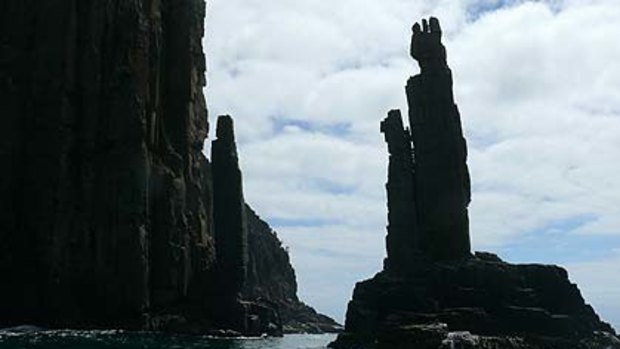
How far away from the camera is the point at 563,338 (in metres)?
97.0

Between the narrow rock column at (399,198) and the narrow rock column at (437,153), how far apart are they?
4.91 feet

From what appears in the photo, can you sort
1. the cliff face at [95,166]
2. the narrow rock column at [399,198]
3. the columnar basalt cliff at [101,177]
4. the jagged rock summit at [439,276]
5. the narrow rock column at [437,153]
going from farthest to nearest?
the cliff face at [95,166], the columnar basalt cliff at [101,177], the narrow rock column at [399,198], the narrow rock column at [437,153], the jagged rock summit at [439,276]

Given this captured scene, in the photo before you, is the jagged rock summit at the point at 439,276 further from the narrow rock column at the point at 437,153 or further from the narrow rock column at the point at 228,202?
the narrow rock column at the point at 228,202

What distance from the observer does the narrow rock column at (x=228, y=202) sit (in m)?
151

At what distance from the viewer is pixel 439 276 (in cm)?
10950

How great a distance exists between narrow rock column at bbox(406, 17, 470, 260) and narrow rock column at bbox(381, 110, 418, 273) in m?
1.50

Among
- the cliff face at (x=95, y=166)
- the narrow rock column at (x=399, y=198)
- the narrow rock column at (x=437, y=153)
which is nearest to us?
the narrow rock column at (x=437, y=153)

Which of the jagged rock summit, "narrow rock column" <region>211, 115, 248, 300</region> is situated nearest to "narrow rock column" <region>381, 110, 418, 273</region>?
the jagged rock summit

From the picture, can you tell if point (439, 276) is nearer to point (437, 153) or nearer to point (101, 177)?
point (437, 153)

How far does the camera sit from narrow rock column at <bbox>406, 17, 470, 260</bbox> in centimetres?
12406

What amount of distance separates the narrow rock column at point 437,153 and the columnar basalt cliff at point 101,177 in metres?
34.1

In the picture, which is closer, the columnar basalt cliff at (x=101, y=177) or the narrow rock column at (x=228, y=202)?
the columnar basalt cliff at (x=101, y=177)

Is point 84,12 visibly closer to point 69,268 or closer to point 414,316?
point 69,268

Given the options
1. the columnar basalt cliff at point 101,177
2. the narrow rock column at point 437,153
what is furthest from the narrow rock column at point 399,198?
the columnar basalt cliff at point 101,177
